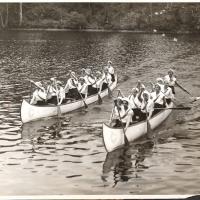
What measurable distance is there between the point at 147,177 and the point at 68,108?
447 cm

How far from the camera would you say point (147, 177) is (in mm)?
7422

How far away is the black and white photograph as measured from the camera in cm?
726

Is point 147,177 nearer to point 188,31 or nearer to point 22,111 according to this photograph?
point 22,111

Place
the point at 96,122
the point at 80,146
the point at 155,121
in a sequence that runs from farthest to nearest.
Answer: the point at 96,122 < the point at 155,121 < the point at 80,146

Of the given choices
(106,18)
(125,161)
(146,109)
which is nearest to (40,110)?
(146,109)

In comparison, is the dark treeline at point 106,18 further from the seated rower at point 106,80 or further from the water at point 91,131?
the seated rower at point 106,80

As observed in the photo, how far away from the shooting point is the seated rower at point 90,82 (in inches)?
504

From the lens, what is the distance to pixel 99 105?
12422mm

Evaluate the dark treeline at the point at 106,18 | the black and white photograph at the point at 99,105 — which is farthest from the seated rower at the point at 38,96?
the dark treeline at the point at 106,18

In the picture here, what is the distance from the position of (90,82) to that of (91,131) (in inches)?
123

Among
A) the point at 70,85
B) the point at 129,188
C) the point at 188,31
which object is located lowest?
the point at 129,188

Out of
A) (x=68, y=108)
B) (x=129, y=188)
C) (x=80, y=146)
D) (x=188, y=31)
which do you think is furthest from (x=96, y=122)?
(x=188, y=31)

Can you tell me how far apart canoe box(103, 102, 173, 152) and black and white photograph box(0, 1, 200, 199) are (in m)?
0.02

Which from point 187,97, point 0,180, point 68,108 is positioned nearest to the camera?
point 0,180
